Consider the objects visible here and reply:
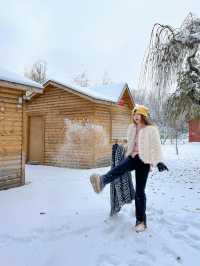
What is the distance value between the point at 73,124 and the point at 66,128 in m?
0.40

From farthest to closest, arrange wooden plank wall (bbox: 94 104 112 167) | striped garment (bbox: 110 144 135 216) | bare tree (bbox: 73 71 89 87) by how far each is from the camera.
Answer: bare tree (bbox: 73 71 89 87) < wooden plank wall (bbox: 94 104 112 167) < striped garment (bbox: 110 144 135 216)

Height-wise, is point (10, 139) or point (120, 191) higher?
point (10, 139)

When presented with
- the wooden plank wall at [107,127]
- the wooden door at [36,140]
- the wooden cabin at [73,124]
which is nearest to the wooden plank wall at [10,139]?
the wooden cabin at [73,124]

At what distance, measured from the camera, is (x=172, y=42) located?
866cm

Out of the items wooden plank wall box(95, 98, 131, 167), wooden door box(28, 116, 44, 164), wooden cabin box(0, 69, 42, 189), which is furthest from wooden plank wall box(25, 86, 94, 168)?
wooden cabin box(0, 69, 42, 189)

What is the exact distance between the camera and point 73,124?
12.3 m

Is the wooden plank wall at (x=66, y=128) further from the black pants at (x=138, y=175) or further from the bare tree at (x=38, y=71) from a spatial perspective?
the bare tree at (x=38, y=71)

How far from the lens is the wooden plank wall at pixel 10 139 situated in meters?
7.28

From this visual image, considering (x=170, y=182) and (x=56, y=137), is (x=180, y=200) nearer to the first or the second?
(x=170, y=182)

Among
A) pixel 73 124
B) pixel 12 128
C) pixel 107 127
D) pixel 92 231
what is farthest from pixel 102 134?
pixel 92 231

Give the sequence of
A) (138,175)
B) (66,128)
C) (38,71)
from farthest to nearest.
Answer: (38,71) → (66,128) → (138,175)

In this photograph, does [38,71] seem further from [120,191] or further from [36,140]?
[120,191]

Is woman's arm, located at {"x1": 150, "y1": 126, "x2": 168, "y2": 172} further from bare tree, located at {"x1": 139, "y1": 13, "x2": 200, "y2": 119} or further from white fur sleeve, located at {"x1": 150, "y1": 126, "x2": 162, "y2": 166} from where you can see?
bare tree, located at {"x1": 139, "y1": 13, "x2": 200, "y2": 119}

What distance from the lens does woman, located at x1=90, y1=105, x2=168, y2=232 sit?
393cm
